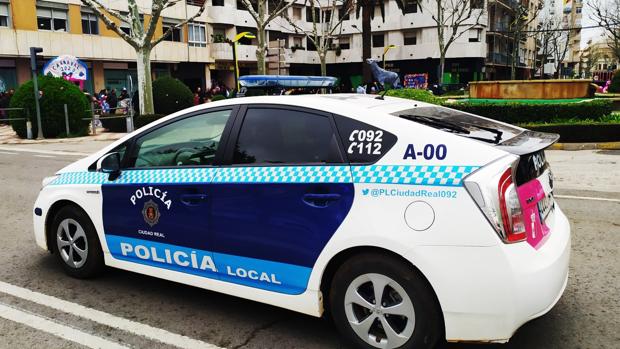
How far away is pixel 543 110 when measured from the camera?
14.4m

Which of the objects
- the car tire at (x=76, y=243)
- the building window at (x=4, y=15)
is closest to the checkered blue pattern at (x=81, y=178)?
the car tire at (x=76, y=243)

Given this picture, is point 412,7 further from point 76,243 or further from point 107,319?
point 107,319

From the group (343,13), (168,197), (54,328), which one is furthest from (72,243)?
(343,13)

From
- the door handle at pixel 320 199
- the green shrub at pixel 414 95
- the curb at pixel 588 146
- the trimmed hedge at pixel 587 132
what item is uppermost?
the green shrub at pixel 414 95

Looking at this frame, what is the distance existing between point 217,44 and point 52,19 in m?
13.3

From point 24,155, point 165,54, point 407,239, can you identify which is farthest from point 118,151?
point 165,54

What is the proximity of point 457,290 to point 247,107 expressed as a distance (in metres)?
1.81

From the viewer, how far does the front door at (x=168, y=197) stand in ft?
12.2

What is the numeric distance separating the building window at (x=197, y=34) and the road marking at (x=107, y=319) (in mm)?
39885

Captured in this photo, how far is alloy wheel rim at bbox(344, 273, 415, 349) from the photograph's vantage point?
2979 mm

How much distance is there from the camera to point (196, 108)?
13.0 feet

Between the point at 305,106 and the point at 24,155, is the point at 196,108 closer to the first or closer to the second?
the point at 305,106

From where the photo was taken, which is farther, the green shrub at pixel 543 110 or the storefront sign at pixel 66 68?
the storefront sign at pixel 66 68

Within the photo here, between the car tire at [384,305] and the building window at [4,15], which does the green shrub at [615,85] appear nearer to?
the building window at [4,15]
